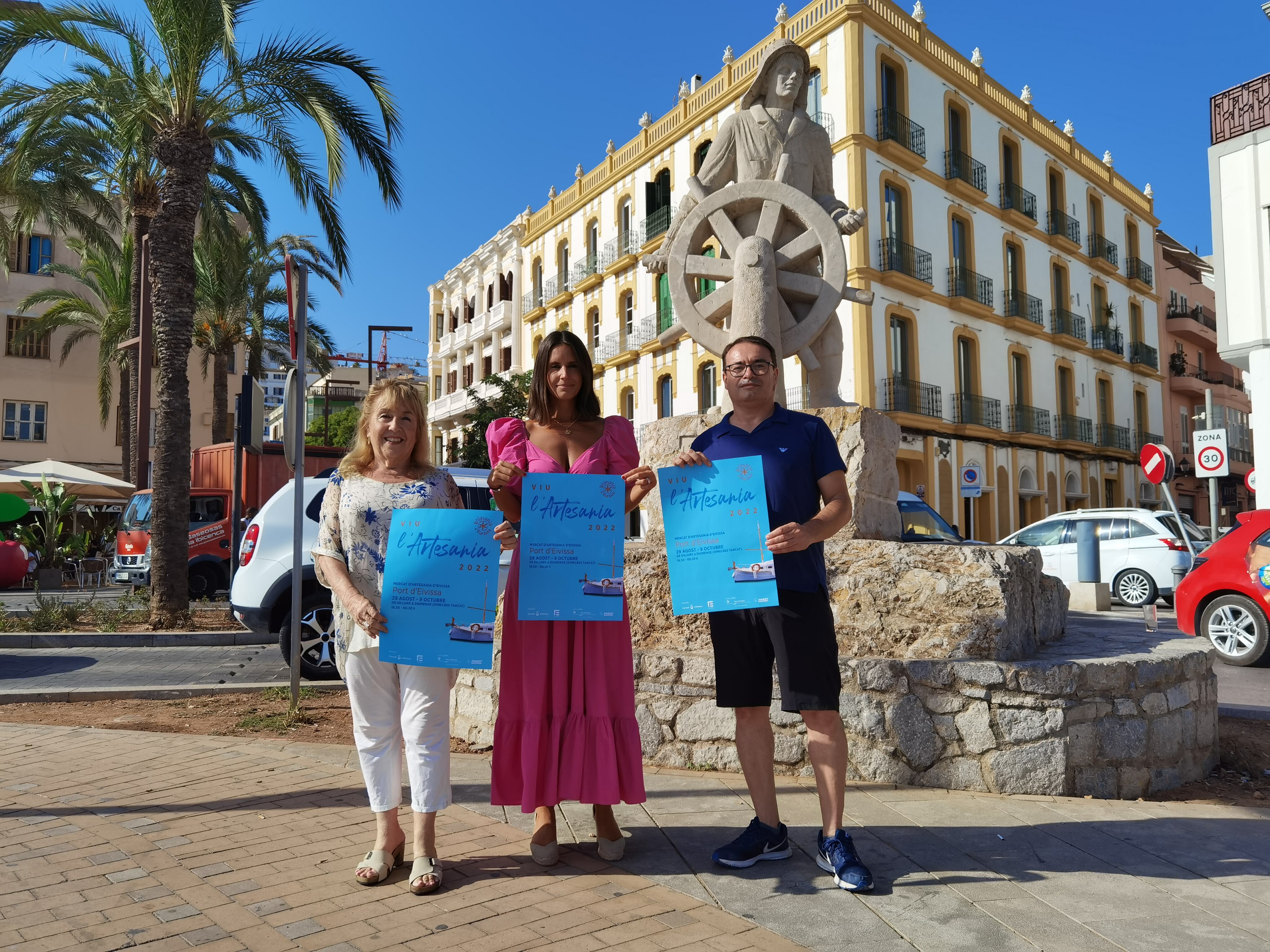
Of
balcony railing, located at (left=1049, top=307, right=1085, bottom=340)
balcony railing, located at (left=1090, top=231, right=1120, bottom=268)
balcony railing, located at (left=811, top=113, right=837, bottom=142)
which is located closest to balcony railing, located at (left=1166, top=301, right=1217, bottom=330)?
balcony railing, located at (left=1090, top=231, right=1120, bottom=268)

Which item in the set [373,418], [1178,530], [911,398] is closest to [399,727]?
[373,418]

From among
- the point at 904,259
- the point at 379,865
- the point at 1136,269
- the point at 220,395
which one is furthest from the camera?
the point at 1136,269

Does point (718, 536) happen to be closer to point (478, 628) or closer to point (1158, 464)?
point (478, 628)

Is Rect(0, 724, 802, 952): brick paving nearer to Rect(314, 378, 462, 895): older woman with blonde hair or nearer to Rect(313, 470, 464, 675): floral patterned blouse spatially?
Rect(314, 378, 462, 895): older woman with blonde hair

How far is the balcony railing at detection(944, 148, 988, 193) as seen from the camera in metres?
28.0

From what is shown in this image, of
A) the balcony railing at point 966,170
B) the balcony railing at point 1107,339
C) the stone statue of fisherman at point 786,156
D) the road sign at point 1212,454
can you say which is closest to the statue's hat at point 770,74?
the stone statue of fisherman at point 786,156

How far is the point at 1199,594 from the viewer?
940 cm

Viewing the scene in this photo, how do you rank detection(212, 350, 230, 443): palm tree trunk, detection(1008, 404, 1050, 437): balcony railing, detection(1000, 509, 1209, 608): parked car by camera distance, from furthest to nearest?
detection(1008, 404, 1050, 437): balcony railing < detection(212, 350, 230, 443): palm tree trunk < detection(1000, 509, 1209, 608): parked car

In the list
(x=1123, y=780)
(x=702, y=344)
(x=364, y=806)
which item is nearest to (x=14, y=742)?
(x=364, y=806)

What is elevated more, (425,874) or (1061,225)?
(1061,225)

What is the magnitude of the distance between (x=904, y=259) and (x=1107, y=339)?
1315 centimetres

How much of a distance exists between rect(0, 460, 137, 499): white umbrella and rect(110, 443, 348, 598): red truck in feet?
10.8

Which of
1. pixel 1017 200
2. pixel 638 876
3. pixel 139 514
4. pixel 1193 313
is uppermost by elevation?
pixel 1017 200

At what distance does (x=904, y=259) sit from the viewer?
86.2ft
